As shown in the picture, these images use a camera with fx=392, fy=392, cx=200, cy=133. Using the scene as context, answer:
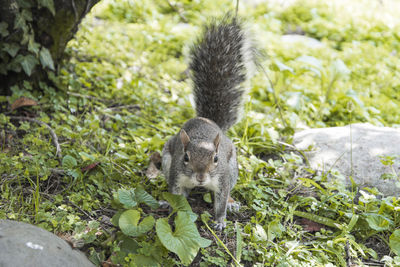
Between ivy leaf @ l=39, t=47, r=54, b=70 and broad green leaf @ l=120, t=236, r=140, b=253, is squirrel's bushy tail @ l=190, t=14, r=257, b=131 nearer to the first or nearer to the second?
ivy leaf @ l=39, t=47, r=54, b=70

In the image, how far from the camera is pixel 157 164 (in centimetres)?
274

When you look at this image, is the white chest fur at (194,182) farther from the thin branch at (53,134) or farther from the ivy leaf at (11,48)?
the ivy leaf at (11,48)

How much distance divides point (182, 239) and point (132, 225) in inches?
10.0

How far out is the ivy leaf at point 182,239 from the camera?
1.70 m

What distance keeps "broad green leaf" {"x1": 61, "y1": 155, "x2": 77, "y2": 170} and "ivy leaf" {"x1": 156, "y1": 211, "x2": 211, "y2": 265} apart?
2.58 ft


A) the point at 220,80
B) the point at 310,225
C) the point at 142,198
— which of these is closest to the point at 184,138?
the point at 142,198

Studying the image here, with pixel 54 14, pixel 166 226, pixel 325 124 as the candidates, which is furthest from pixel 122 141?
pixel 325 124

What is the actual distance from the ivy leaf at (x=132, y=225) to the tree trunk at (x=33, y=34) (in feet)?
4.94

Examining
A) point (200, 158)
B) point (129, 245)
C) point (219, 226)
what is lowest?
point (219, 226)

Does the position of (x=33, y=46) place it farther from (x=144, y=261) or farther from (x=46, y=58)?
(x=144, y=261)

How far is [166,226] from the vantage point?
1.80 m

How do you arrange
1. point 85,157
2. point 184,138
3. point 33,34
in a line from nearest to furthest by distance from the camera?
point 184,138
point 85,157
point 33,34

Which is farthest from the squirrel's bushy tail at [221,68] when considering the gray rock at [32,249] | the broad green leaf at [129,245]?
the gray rock at [32,249]

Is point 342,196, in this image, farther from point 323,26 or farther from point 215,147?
point 323,26
